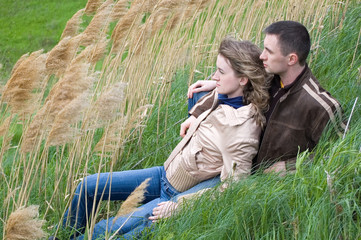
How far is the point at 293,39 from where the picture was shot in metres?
2.86

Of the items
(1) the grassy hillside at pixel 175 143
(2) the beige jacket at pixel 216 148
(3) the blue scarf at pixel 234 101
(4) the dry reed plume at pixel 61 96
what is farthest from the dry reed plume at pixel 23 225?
(3) the blue scarf at pixel 234 101

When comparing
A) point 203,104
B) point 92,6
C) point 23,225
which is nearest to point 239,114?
point 203,104

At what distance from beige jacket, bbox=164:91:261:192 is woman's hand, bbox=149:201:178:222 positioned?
0.20 m

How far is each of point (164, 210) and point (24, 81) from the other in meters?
0.91

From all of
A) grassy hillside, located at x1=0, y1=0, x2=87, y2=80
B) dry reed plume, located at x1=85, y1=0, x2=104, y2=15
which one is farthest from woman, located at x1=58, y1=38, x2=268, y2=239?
grassy hillside, located at x1=0, y1=0, x2=87, y2=80

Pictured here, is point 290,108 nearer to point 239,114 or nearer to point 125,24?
point 239,114

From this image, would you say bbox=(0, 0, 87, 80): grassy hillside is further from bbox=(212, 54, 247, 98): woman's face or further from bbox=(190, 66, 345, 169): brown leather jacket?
bbox=(190, 66, 345, 169): brown leather jacket

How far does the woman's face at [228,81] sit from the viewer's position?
9.54 ft

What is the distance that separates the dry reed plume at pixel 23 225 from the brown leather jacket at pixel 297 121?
1134 mm

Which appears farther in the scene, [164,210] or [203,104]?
[203,104]

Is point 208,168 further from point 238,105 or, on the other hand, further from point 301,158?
point 301,158

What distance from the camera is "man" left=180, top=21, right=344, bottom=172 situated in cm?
277

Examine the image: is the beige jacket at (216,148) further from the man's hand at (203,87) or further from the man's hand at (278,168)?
the man's hand at (203,87)

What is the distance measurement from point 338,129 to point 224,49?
70 centimetres
